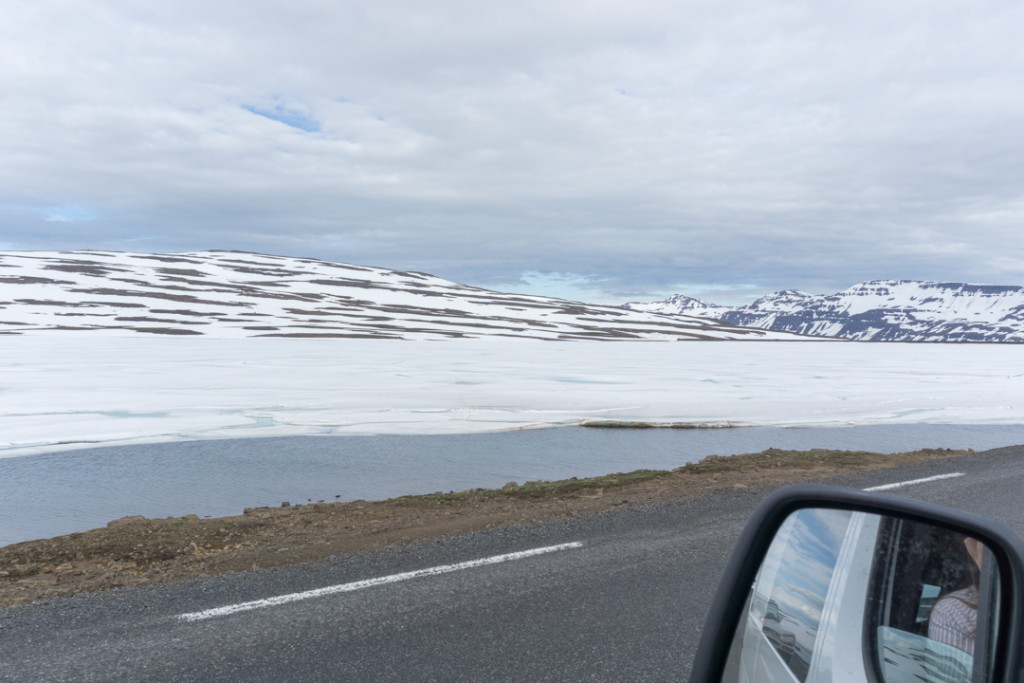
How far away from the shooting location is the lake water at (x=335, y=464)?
10.1 m

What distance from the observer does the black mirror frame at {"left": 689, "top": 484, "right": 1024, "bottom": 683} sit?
5.44ft

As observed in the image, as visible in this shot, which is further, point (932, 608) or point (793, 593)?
point (793, 593)

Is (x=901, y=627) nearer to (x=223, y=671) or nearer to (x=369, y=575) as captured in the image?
(x=223, y=671)

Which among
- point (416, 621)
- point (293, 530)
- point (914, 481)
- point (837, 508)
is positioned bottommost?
point (293, 530)

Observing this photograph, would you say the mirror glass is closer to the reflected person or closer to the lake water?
the reflected person

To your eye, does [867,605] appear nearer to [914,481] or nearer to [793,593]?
[793,593]

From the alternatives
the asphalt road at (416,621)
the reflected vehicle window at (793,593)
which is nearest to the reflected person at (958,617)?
the reflected vehicle window at (793,593)

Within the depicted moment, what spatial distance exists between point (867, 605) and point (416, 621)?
3.41 m

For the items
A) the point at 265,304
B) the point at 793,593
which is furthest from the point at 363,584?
the point at 265,304

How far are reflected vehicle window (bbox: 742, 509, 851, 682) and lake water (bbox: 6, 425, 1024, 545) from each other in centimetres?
914

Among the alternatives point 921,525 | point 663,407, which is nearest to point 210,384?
point 663,407

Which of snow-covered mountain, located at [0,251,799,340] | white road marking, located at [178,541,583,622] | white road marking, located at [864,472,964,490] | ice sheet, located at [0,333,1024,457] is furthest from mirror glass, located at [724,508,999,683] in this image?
snow-covered mountain, located at [0,251,799,340]

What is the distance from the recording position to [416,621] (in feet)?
15.1

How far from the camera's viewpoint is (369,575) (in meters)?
5.66
